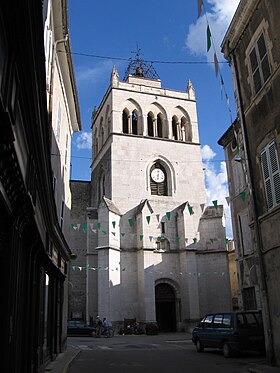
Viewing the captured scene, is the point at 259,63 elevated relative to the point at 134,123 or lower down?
lower down

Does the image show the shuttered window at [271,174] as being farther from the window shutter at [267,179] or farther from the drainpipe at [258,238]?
the drainpipe at [258,238]

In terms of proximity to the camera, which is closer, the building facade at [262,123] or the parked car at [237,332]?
the building facade at [262,123]

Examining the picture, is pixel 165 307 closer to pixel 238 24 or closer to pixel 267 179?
pixel 267 179

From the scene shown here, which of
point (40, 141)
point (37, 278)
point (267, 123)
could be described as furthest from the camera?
point (267, 123)

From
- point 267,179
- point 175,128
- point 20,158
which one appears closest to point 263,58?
point 267,179

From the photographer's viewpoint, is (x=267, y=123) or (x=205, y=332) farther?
(x=205, y=332)

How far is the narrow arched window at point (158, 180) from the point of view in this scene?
33.5 m

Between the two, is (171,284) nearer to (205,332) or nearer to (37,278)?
(205,332)

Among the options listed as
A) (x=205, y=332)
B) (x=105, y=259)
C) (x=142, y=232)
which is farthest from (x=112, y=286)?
(x=205, y=332)

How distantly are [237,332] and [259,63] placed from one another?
336 inches

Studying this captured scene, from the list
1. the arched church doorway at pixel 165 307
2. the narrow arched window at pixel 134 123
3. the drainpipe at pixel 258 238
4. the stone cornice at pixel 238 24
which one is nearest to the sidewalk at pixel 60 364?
the drainpipe at pixel 258 238

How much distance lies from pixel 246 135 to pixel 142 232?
59.8 feet

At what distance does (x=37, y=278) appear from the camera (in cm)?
925

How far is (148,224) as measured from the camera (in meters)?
30.3
